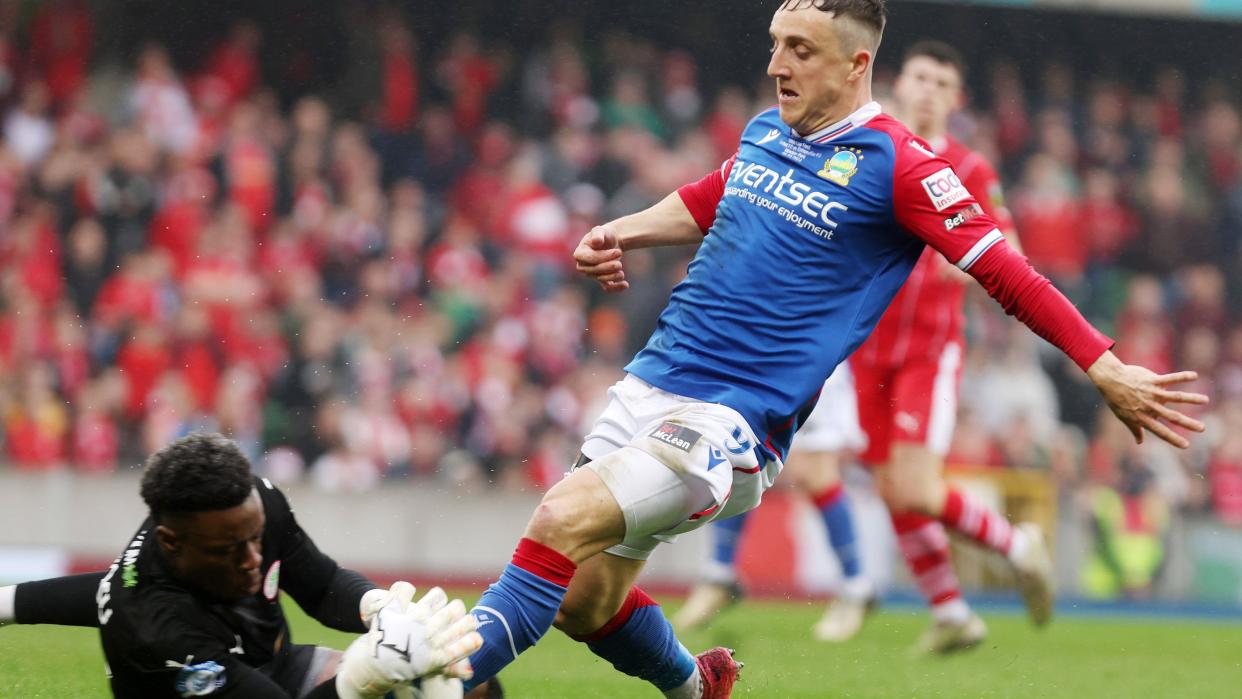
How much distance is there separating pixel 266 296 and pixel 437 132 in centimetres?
258

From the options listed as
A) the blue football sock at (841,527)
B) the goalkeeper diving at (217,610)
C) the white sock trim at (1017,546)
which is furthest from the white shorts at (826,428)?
the goalkeeper diving at (217,610)

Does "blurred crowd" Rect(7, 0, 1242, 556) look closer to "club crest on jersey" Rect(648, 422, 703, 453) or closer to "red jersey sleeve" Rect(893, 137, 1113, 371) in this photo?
"club crest on jersey" Rect(648, 422, 703, 453)

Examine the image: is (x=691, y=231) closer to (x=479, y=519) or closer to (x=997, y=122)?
(x=479, y=519)

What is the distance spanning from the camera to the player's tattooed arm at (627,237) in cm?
477

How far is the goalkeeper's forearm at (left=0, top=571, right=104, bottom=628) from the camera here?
4445mm

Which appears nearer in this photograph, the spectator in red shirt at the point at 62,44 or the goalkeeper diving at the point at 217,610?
the goalkeeper diving at the point at 217,610

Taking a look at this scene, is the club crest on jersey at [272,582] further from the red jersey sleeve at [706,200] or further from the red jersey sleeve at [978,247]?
the red jersey sleeve at [978,247]

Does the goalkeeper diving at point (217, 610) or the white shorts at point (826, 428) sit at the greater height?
the goalkeeper diving at point (217, 610)

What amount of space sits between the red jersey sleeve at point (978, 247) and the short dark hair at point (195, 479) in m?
1.91

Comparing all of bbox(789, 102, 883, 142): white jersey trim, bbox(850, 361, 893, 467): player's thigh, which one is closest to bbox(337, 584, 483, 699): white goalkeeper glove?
bbox(789, 102, 883, 142): white jersey trim

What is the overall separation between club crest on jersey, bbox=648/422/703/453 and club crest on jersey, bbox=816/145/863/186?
2.76 feet

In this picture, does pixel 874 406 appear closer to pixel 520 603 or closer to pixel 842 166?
pixel 842 166

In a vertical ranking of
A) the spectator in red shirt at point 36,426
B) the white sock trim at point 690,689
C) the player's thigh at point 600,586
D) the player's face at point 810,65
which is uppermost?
the player's face at point 810,65

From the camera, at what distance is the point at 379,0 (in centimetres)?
1555
